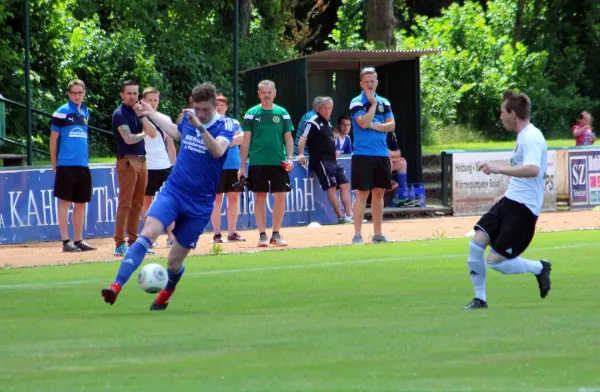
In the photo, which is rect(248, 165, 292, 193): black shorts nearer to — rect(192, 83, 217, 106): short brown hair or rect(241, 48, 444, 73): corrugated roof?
rect(241, 48, 444, 73): corrugated roof

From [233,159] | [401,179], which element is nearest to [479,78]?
[401,179]

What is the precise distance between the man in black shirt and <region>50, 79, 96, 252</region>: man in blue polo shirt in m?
5.17

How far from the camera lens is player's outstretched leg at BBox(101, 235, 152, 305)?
1024cm

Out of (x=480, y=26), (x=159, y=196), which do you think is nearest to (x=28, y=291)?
(x=159, y=196)

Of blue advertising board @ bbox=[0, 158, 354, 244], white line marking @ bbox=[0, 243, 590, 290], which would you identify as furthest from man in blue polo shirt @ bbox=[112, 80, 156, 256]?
blue advertising board @ bbox=[0, 158, 354, 244]

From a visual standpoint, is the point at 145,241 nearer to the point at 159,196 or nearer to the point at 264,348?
the point at 159,196

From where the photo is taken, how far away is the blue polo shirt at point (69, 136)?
17391 millimetres

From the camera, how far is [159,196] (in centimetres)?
1105

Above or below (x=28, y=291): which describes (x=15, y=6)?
above

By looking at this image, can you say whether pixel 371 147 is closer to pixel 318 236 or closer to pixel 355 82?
pixel 318 236

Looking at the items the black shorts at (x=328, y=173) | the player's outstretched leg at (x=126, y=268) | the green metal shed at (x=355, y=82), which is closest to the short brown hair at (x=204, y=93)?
the player's outstretched leg at (x=126, y=268)

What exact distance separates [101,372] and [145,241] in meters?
3.44

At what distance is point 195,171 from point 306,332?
2.49 meters

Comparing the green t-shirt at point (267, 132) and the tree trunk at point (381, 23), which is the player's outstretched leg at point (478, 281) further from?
the tree trunk at point (381, 23)
